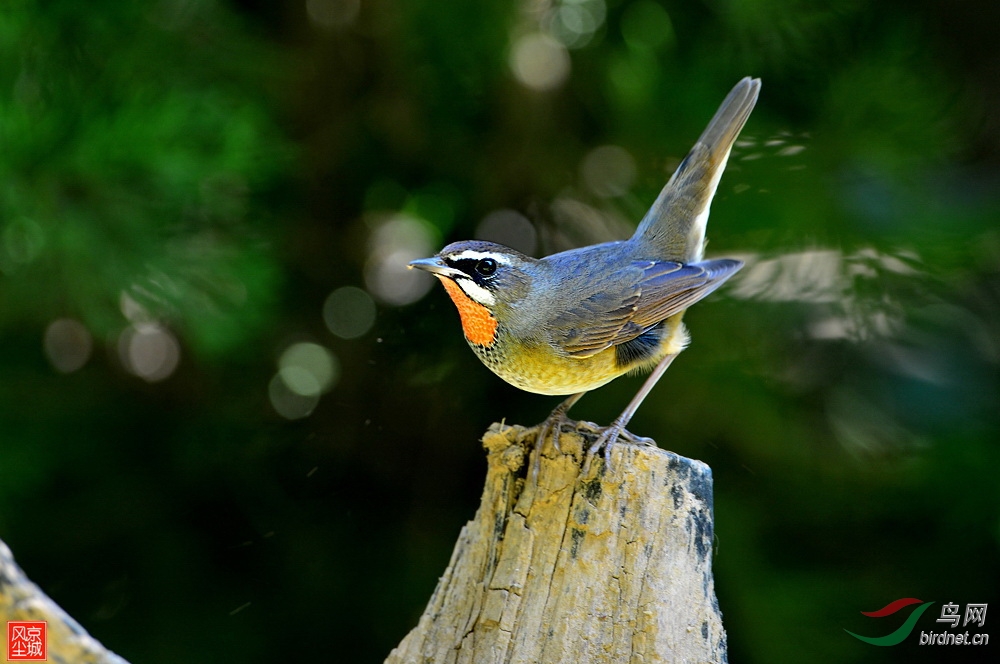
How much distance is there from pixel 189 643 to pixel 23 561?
0.67 meters

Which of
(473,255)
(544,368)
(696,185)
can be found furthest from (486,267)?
(696,185)

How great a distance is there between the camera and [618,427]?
234cm

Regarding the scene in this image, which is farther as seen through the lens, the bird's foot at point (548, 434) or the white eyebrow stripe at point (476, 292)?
the white eyebrow stripe at point (476, 292)

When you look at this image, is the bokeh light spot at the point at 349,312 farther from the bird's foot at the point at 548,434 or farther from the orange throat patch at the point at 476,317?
the bird's foot at the point at 548,434

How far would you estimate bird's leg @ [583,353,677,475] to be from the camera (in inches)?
84.5

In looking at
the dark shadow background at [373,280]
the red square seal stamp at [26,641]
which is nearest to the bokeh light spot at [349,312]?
the dark shadow background at [373,280]

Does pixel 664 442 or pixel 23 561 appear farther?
pixel 23 561

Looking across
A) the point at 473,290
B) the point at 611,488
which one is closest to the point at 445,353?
the point at 473,290

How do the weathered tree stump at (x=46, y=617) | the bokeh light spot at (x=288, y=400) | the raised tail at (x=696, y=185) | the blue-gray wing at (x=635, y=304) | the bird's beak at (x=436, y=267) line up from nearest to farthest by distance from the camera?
the weathered tree stump at (x=46, y=617) → the bird's beak at (x=436, y=267) → the blue-gray wing at (x=635, y=304) → the raised tail at (x=696, y=185) → the bokeh light spot at (x=288, y=400)

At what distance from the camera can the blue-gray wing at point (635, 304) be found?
8.76ft

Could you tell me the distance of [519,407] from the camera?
3301 mm

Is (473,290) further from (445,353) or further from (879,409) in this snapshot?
(879,409)

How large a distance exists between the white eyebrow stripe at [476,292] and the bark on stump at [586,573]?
58cm

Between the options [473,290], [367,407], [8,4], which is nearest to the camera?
[473,290]
